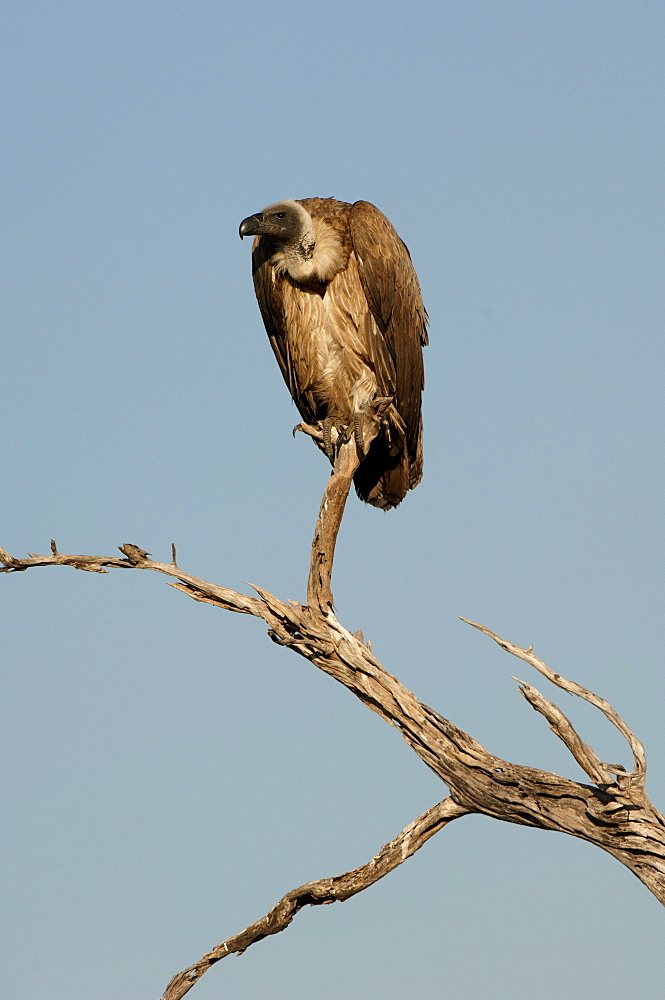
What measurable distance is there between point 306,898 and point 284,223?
14.0 ft

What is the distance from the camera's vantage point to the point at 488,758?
626 centimetres

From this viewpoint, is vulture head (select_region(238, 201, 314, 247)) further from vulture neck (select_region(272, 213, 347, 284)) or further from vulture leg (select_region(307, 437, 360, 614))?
vulture leg (select_region(307, 437, 360, 614))

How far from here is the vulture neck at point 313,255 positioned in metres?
7.78

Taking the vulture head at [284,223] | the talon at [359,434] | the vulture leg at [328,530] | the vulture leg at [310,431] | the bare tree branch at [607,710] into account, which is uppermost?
the vulture head at [284,223]

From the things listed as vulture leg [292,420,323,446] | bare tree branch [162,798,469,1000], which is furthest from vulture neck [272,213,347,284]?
bare tree branch [162,798,469,1000]

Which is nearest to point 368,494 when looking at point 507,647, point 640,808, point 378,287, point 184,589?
point 378,287

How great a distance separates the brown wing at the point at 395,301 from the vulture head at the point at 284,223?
34 cm

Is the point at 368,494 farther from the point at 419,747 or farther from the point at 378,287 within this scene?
the point at 419,747

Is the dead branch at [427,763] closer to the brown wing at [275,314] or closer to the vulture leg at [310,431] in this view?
the vulture leg at [310,431]

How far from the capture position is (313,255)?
7828 millimetres

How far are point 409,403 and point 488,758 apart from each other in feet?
9.37

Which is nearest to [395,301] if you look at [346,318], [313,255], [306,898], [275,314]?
[346,318]

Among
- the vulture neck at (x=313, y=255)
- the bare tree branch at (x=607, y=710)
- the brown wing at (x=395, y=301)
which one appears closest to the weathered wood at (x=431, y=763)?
the bare tree branch at (x=607, y=710)

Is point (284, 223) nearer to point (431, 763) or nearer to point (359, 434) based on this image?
point (359, 434)
